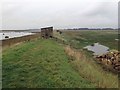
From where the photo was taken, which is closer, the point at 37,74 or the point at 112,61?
the point at 37,74

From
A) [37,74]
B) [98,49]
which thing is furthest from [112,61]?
[98,49]

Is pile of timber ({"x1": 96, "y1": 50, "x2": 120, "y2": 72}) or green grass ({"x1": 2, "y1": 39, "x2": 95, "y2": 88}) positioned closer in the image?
green grass ({"x1": 2, "y1": 39, "x2": 95, "y2": 88})

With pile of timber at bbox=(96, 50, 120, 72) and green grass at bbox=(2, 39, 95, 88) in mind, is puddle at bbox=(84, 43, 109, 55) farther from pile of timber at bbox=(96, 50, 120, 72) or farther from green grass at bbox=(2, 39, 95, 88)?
green grass at bbox=(2, 39, 95, 88)

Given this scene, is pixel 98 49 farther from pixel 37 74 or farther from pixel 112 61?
pixel 37 74

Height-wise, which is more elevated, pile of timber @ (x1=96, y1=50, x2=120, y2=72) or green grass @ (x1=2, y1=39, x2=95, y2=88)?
green grass @ (x1=2, y1=39, x2=95, y2=88)

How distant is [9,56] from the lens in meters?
19.7

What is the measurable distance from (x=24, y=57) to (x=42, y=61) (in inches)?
74.0

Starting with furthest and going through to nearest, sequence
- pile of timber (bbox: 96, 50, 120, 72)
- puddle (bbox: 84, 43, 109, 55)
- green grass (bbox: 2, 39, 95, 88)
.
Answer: puddle (bbox: 84, 43, 109, 55) → pile of timber (bbox: 96, 50, 120, 72) → green grass (bbox: 2, 39, 95, 88)

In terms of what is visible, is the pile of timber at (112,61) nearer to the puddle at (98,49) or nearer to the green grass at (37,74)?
the puddle at (98,49)

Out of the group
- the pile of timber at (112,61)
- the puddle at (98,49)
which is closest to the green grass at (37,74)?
the pile of timber at (112,61)

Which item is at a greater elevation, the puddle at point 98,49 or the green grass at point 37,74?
the green grass at point 37,74

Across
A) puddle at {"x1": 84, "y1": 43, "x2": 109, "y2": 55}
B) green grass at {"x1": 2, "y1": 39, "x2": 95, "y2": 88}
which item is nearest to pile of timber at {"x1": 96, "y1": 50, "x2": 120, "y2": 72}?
puddle at {"x1": 84, "y1": 43, "x2": 109, "y2": 55}

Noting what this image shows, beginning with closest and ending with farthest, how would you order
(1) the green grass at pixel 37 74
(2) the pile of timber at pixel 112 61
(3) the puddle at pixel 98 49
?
(1) the green grass at pixel 37 74 → (2) the pile of timber at pixel 112 61 → (3) the puddle at pixel 98 49

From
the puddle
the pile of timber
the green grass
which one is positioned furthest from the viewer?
the puddle
